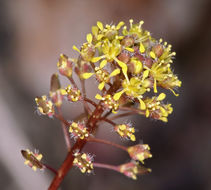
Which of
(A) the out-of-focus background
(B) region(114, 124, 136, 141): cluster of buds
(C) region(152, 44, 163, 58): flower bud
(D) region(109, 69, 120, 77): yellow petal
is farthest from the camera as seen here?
(A) the out-of-focus background

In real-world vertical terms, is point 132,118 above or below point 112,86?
above

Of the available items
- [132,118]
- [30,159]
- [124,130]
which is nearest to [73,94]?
[124,130]

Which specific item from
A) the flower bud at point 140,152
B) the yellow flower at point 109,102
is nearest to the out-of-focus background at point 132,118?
the flower bud at point 140,152

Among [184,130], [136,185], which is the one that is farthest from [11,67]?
[184,130]

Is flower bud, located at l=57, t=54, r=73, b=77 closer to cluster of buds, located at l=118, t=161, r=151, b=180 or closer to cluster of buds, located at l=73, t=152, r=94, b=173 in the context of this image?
cluster of buds, located at l=73, t=152, r=94, b=173

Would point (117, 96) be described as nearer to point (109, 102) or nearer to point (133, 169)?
point (109, 102)

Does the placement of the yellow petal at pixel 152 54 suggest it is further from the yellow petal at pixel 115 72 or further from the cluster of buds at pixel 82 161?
the cluster of buds at pixel 82 161

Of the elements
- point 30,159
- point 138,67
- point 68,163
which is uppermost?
point 138,67

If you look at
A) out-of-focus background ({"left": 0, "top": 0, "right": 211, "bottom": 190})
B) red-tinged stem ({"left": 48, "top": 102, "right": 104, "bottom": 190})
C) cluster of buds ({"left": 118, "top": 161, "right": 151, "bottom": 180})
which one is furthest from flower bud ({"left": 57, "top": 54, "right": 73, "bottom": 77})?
out-of-focus background ({"left": 0, "top": 0, "right": 211, "bottom": 190})
